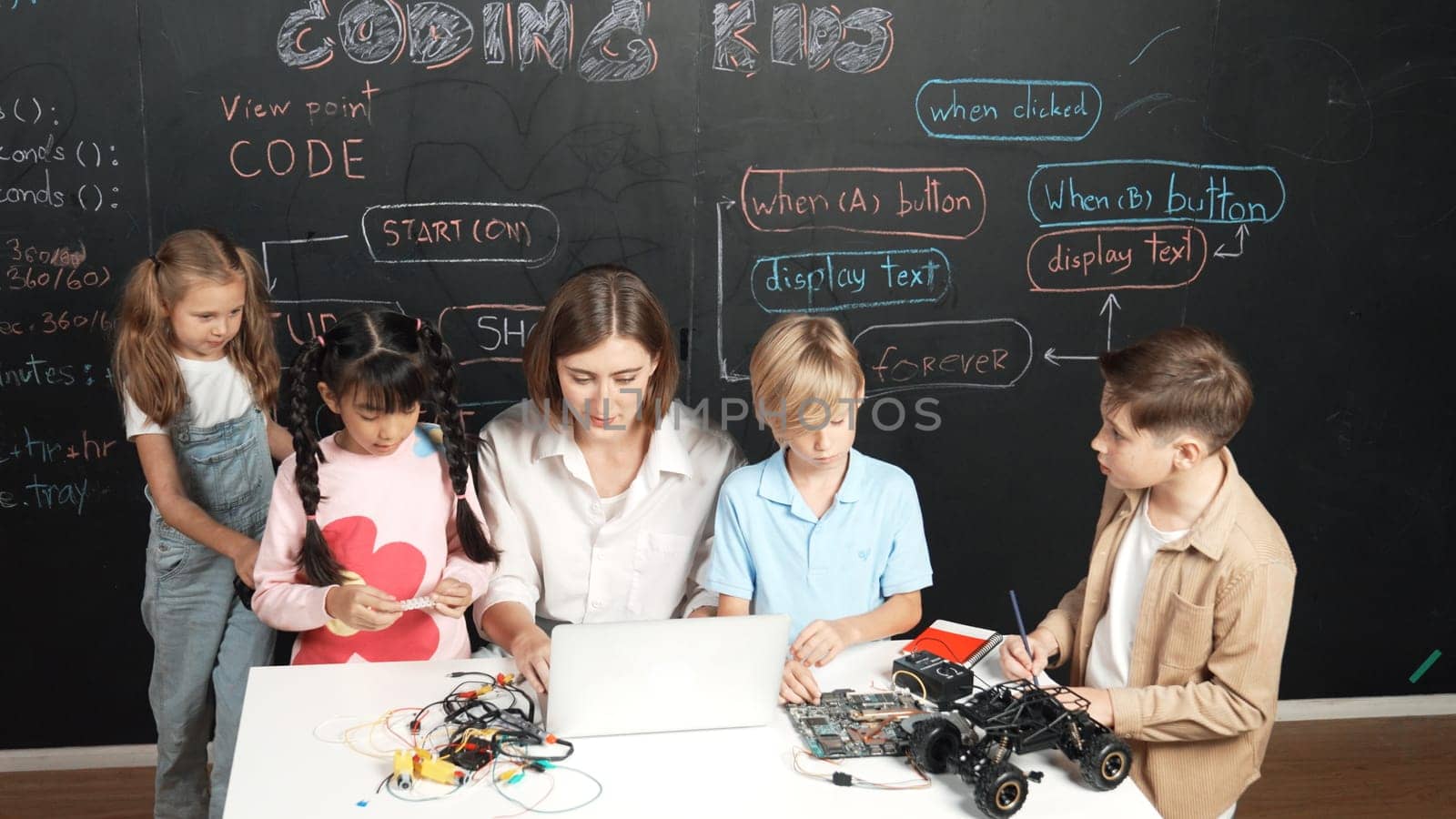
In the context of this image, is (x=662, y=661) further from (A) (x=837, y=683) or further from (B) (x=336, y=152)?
(B) (x=336, y=152)

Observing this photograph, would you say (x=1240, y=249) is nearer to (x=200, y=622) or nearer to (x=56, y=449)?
(x=200, y=622)

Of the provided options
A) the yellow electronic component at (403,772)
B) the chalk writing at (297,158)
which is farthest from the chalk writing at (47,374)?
the yellow electronic component at (403,772)

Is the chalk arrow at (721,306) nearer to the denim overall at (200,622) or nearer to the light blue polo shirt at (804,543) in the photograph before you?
the light blue polo shirt at (804,543)

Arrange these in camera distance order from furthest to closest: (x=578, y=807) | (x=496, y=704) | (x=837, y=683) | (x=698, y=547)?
1. (x=698, y=547)
2. (x=837, y=683)
3. (x=496, y=704)
4. (x=578, y=807)

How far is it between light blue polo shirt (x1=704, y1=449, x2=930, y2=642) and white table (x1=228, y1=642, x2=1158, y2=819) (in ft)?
1.26

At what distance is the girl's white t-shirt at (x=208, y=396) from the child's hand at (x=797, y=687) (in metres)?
1.25

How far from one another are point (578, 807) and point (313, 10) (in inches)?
78.6

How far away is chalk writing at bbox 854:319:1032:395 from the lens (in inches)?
122

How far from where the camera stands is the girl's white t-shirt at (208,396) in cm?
227

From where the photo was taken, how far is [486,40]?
110 inches

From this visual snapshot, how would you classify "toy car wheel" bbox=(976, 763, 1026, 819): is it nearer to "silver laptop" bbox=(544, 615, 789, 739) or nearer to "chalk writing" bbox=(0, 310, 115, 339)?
"silver laptop" bbox=(544, 615, 789, 739)

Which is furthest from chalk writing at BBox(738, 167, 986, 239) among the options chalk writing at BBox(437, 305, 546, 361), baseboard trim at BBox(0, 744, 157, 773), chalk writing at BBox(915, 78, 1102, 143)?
baseboard trim at BBox(0, 744, 157, 773)

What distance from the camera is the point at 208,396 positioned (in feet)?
7.63

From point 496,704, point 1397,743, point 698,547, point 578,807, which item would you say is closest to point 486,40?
point 698,547
